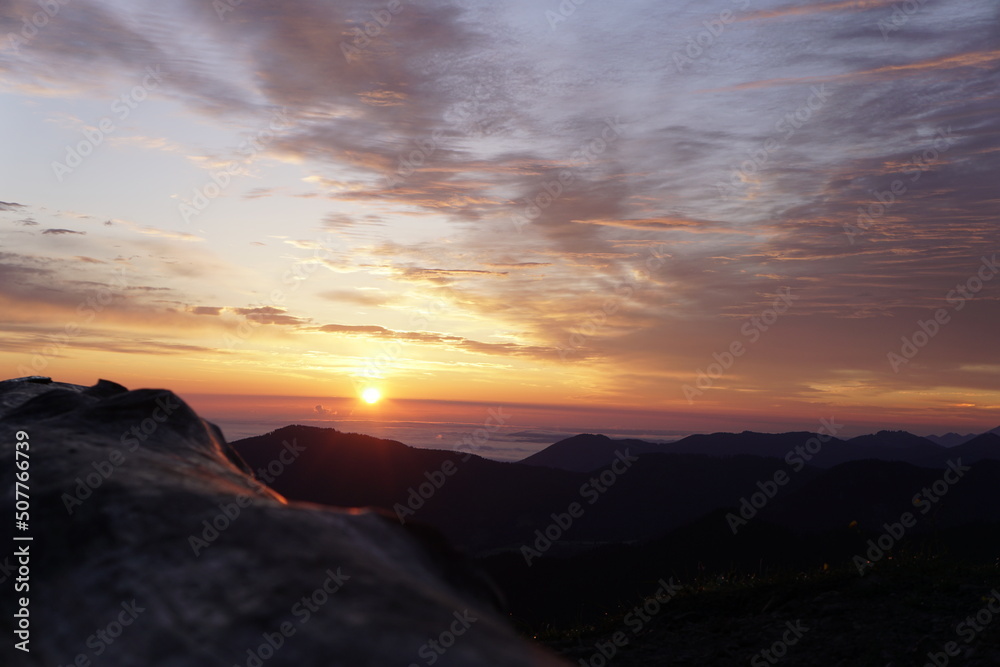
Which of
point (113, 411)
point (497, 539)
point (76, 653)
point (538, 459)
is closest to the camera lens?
point (76, 653)

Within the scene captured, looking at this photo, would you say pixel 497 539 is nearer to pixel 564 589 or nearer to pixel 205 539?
pixel 564 589

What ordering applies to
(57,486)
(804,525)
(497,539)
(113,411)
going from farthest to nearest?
(497,539) < (804,525) < (113,411) < (57,486)

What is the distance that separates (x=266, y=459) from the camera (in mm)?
103500

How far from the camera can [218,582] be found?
1342mm

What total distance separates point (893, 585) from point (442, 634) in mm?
8300

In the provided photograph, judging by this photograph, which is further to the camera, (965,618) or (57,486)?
(965,618)

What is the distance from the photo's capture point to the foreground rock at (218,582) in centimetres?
117

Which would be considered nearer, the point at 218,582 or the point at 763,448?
the point at 218,582

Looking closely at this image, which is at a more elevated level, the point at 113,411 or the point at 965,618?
the point at 113,411

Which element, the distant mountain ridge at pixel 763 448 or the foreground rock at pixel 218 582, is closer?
the foreground rock at pixel 218 582

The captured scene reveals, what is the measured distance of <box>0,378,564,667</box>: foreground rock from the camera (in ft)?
3.85

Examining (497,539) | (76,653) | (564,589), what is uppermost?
(76,653)

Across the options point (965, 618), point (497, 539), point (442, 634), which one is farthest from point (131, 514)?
point (497, 539)

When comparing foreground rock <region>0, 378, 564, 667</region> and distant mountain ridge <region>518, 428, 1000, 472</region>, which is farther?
distant mountain ridge <region>518, 428, 1000, 472</region>
